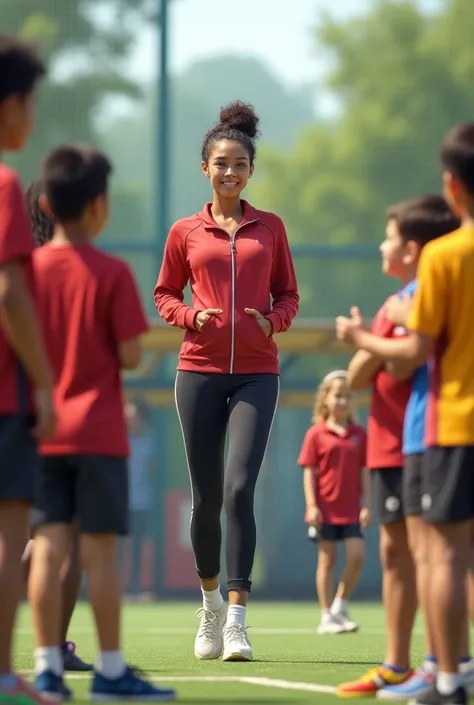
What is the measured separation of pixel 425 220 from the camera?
5371 millimetres

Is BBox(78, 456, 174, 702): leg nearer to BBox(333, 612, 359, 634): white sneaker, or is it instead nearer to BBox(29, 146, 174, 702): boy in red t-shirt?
BBox(29, 146, 174, 702): boy in red t-shirt

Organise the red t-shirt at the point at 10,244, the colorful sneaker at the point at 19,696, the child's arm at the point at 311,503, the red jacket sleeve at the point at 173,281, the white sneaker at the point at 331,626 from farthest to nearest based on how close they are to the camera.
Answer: the child's arm at the point at 311,503 < the white sneaker at the point at 331,626 < the red jacket sleeve at the point at 173,281 < the red t-shirt at the point at 10,244 < the colorful sneaker at the point at 19,696

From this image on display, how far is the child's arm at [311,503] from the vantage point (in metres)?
11.1

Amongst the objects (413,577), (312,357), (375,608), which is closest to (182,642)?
(413,577)

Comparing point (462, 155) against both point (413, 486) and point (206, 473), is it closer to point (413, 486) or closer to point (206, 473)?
point (413, 486)

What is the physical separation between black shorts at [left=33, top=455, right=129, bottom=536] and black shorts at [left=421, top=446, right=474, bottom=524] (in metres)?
0.91

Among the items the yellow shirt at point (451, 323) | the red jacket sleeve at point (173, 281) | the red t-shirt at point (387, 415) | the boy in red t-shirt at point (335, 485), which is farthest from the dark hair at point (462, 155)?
the boy in red t-shirt at point (335, 485)

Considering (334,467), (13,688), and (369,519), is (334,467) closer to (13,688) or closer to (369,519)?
(369,519)

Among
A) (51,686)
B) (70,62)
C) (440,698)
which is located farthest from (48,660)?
(70,62)

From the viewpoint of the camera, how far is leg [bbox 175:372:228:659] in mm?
7012

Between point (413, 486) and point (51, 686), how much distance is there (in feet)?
4.03

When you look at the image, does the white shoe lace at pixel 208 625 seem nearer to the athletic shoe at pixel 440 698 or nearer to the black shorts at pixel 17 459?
the athletic shoe at pixel 440 698

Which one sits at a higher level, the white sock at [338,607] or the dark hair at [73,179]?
the dark hair at [73,179]

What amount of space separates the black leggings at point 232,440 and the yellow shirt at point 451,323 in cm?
224
